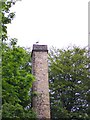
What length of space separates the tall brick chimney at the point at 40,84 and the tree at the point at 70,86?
336 cm

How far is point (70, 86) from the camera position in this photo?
1769 cm

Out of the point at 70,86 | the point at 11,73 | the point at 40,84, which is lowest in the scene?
the point at 70,86

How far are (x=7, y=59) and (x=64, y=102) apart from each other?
9500mm

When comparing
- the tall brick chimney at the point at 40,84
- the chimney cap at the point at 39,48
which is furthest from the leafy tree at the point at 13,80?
the chimney cap at the point at 39,48

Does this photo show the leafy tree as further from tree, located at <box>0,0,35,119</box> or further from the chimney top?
the chimney top

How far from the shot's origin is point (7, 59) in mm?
8531

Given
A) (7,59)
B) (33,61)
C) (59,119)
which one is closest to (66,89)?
(59,119)

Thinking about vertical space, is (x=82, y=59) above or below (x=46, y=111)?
above

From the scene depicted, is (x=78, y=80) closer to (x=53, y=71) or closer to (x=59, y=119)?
(x=53, y=71)

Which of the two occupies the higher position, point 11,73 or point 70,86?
point 11,73

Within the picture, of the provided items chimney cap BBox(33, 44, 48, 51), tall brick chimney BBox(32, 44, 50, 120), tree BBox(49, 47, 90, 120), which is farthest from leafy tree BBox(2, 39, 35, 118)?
tree BBox(49, 47, 90, 120)

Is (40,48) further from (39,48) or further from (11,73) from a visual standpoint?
(11,73)

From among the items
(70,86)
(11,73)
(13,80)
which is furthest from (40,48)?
(11,73)

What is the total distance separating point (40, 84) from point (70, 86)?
175 inches
